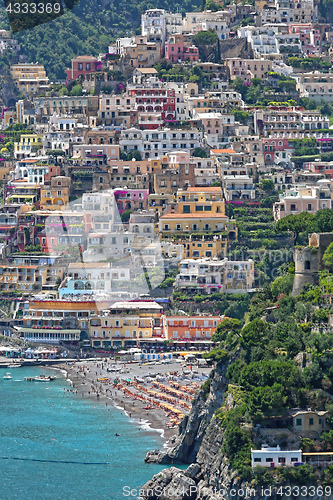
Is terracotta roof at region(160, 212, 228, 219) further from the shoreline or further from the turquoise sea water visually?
the turquoise sea water

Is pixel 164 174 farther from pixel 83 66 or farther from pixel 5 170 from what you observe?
pixel 83 66

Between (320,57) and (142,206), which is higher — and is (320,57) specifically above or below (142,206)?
above

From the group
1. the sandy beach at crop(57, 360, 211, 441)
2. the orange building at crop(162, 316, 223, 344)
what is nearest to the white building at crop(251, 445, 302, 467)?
the sandy beach at crop(57, 360, 211, 441)

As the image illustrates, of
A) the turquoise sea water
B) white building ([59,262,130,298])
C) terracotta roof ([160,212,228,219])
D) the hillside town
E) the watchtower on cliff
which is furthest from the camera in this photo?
terracotta roof ([160,212,228,219])

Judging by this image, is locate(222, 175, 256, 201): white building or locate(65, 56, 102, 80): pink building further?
locate(65, 56, 102, 80): pink building

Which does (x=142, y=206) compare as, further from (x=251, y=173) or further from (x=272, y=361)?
(x=272, y=361)

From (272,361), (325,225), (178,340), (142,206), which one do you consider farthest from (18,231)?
(272,361)
